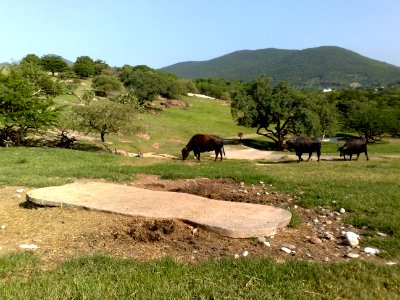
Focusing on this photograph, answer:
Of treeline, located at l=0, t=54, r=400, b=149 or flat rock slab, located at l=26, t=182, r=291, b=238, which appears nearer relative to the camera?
flat rock slab, located at l=26, t=182, r=291, b=238

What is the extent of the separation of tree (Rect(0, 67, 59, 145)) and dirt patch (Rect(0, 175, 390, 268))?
72.8 ft

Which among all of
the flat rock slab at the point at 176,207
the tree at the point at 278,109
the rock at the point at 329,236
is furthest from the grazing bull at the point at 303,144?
the tree at the point at 278,109

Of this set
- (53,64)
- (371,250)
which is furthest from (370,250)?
(53,64)

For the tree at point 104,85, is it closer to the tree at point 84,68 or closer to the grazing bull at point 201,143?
the tree at point 84,68

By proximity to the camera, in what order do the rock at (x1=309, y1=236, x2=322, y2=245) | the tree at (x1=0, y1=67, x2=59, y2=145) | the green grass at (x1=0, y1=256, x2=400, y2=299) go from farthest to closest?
the tree at (x1=0, y1=67, x2=59, y2=145) → the rock at (x1=309, y1=236, x2=322, y2=245) → the green grass at (x1=0, y1=256, x2=400, y2=299)

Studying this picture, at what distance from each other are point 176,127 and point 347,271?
6367 centimetres

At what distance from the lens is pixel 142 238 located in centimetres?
724

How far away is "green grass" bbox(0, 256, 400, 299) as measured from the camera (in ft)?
16.5

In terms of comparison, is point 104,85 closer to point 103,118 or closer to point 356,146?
point 103,118

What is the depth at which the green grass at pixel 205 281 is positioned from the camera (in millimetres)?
5020

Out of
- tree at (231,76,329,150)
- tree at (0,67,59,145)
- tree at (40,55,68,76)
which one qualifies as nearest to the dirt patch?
tree at (0,67,59,145)

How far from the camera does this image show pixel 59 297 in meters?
4.78

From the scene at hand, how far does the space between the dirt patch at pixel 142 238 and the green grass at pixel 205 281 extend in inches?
20.5

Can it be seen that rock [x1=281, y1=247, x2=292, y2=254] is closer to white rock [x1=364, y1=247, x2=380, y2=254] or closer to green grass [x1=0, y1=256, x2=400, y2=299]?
green grass [x1=0, y1=256, x2=400, y2=299]
